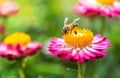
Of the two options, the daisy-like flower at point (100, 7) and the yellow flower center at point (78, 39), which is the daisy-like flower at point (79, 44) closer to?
the yellow flower center at point (78, 39)

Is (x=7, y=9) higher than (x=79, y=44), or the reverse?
(x=7, y=9)

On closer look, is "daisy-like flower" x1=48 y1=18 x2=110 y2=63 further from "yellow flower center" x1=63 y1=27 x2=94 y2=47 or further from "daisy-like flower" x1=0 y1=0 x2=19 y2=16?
"daisy-like flower" x1=0 y1=0 x2=19 y2=16

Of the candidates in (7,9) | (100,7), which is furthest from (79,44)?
(7,9)

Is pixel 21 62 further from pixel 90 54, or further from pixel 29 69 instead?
pixel 90 54

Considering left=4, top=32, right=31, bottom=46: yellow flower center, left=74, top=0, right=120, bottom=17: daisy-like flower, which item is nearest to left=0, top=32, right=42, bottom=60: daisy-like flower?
left=4, top=32, right=31, bottom=46: yellow flower center

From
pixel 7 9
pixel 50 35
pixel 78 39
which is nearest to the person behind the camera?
pixel 78 39

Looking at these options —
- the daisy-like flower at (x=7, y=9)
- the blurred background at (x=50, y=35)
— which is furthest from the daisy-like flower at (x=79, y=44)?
the daisy-like flower at (x=7, y=9)

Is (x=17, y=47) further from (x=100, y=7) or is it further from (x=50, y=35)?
(x=50, y=35)
